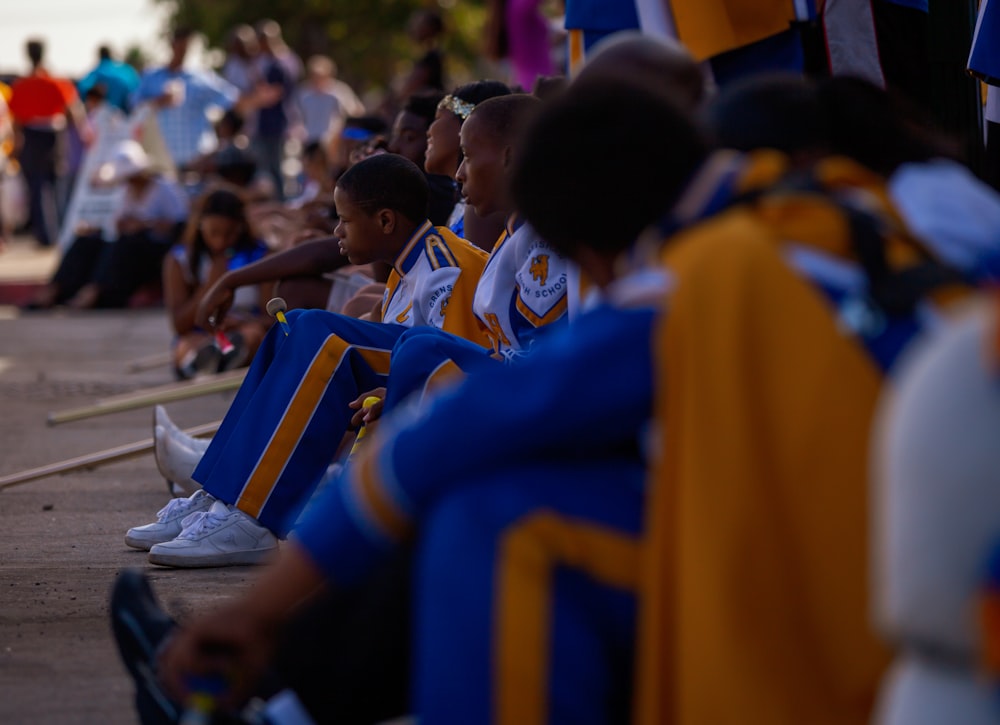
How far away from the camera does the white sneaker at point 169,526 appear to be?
4.49 m

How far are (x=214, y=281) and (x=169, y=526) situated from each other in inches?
114

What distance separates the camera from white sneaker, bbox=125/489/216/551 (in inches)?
177

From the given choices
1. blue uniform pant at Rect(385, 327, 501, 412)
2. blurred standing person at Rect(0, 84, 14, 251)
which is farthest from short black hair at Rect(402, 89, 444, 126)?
blurred standing person at Rect(0, 84, 14, 251)

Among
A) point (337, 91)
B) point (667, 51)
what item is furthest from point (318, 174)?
point (667, 51)

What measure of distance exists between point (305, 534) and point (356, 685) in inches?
13.5

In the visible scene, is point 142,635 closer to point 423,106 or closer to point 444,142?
point 444,142

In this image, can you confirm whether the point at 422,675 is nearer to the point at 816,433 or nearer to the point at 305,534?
the point at 305,534

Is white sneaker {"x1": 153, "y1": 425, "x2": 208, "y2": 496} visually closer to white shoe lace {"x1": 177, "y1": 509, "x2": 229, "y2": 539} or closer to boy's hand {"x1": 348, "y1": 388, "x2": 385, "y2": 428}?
white shoe lace {"x1": 177, "y1": 509, "x2": 229, "y2": 539}

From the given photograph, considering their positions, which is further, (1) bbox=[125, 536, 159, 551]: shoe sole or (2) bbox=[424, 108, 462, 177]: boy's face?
(2) bbox=[424, 108, 462, 177]: boy's face

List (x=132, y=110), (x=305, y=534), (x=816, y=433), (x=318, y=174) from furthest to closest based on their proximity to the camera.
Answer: (x=132, y=110) < (x=318, y=174) < (x=305, y=534) < (x=816, y=433)

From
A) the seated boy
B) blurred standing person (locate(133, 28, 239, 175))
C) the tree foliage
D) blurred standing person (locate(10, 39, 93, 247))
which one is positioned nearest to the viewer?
the seated boy

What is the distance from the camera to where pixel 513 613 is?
6.64 feet

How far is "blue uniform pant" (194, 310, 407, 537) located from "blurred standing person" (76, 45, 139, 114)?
11770mm

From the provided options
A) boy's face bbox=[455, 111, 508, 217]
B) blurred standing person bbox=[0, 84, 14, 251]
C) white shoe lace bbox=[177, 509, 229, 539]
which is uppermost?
boy's face bbox=[455, 111, 508, 217]
